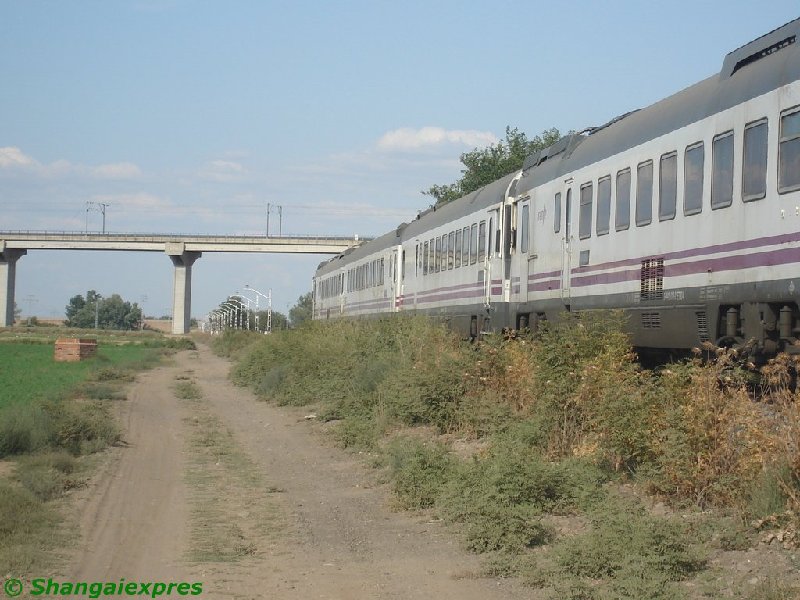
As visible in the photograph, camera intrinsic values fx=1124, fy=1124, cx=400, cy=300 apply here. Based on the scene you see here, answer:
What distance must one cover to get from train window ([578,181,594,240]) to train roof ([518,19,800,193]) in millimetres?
432

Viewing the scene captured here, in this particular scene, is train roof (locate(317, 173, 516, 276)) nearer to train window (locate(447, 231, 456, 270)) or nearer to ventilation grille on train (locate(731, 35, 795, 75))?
train window (locate(447, 231, 456, 270))

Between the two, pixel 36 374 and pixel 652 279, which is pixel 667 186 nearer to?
pixel 652 279

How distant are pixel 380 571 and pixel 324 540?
5.24 ft

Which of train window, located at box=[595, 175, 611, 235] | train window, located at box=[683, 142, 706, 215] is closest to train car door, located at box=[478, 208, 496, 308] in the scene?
train window, located at box=[595, 175, 611, 235]

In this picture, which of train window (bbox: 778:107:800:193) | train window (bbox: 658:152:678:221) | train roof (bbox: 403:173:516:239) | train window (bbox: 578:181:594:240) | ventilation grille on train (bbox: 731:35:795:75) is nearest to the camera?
train window (bbox: 778:107:800:193)

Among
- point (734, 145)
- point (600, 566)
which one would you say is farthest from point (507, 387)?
point (600, 566)

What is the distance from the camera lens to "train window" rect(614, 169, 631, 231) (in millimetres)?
15370

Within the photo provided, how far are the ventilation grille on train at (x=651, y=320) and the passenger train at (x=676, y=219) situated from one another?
26mm

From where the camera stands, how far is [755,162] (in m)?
11.7

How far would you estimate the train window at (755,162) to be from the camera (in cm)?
1151

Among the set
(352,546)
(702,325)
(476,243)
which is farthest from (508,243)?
(352,546)

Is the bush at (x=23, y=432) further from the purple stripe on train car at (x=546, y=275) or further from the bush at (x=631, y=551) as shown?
the bush at (x=631, y=551)

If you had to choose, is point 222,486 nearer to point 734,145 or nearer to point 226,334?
point 734,145

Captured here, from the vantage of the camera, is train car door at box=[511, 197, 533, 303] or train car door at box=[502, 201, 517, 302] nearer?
train car door at box=[511, 197, 533, 303]
